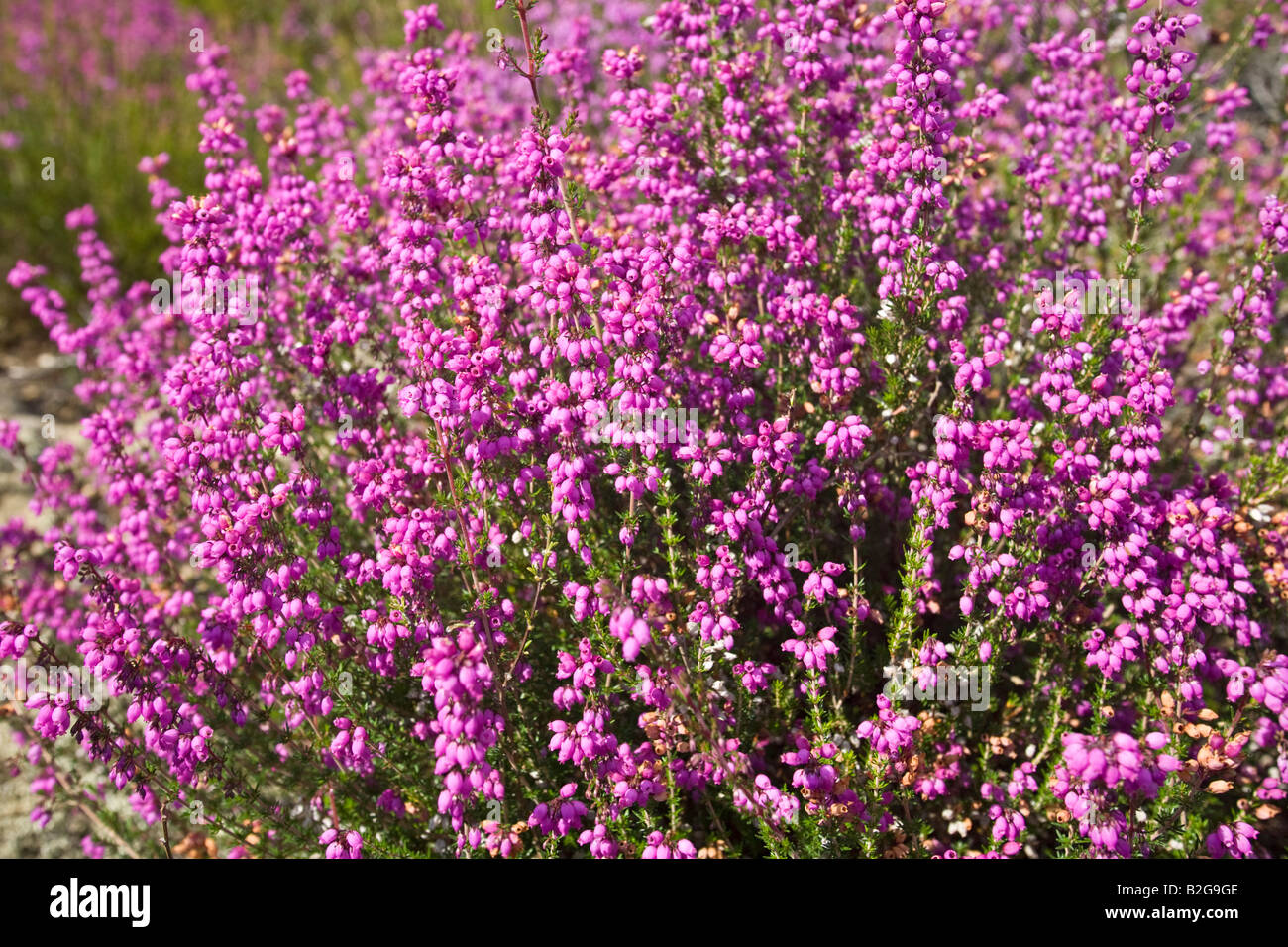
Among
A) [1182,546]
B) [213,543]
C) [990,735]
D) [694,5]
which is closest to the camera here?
[213,543]

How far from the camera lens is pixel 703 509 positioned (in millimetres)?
4188

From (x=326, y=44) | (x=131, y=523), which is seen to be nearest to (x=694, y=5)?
(x=131, y=523)

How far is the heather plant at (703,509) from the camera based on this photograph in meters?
3.78

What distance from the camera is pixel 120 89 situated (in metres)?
13.7

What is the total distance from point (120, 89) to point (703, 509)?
13.9 metres

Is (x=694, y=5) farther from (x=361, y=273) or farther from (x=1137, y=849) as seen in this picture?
(x=1137, y=849)

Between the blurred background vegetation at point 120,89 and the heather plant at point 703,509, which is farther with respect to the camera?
the blurred background vegetation at point 120,89

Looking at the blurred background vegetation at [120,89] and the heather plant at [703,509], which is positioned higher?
the blurred background vegetation at [120,89]

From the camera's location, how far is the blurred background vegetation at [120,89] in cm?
1065

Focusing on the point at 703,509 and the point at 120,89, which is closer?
→ the point at 703,509

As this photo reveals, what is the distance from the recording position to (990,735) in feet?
15.2

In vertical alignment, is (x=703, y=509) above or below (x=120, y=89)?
below

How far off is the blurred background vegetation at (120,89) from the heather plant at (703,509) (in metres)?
5.79

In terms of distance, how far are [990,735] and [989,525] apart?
1439 mm
